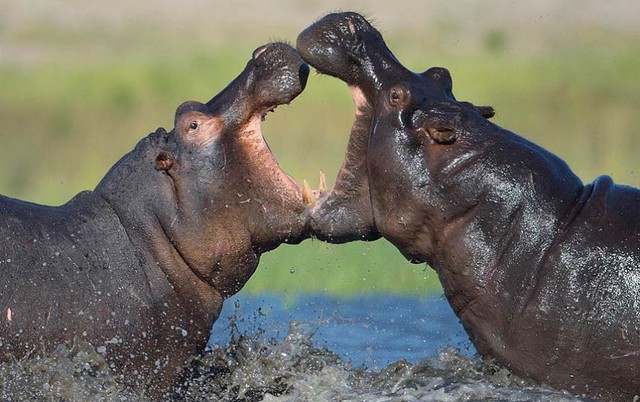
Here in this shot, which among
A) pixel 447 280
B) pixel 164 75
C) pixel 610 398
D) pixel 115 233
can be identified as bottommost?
pixel 610 398

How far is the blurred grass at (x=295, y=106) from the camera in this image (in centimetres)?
1582

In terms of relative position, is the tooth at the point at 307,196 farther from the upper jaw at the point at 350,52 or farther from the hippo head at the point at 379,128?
the upper jaw at the point at 350,52

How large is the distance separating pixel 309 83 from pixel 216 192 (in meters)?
11.4

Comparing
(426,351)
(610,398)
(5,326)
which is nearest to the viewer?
(610,398)

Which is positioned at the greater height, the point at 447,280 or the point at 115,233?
the point at 115,233

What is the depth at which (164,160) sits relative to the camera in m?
7.04

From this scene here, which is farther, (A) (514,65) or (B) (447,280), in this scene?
(A) (514,65)

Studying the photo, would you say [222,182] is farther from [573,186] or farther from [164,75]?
[164,75]

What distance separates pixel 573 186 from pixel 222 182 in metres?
1.75

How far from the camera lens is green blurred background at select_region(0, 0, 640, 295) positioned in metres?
15.2

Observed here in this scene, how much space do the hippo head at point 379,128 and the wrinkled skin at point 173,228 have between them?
22.4 inches

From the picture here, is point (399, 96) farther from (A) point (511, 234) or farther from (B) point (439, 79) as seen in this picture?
(A) point (511, 234)

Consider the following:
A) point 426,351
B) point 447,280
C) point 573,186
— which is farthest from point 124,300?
point 426,351

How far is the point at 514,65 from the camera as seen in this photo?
19891 mm
